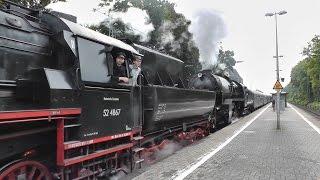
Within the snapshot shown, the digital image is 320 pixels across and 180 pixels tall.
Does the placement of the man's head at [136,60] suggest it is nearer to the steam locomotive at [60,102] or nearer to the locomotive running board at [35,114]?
the steam locomotive at [60,102]

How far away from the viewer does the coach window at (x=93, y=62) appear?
682 centimetres

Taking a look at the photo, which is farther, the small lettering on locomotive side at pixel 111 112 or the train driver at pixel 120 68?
the train driver at pixel 120 68

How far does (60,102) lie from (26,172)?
1.07m

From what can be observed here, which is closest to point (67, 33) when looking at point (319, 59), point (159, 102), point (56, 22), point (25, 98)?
point (56, 22)

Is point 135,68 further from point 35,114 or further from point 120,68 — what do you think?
point 35,114

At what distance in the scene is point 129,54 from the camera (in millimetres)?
8523

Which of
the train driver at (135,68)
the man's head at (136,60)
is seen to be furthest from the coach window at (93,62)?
the man's head at (136,60)

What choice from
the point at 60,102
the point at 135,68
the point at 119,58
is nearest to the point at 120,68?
the point at 119,58

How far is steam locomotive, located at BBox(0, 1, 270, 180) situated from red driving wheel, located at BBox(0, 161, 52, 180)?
1 cm

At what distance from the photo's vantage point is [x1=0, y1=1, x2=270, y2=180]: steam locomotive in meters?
5.73

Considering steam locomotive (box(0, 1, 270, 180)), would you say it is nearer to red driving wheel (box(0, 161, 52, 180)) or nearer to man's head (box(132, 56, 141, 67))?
red driving wheel (box(0, 161, 52, 180))

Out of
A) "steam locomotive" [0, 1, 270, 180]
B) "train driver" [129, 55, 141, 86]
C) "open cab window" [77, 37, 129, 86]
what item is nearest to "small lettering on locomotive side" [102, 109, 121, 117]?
"steam locomotive" [0, 1, 270, 180]

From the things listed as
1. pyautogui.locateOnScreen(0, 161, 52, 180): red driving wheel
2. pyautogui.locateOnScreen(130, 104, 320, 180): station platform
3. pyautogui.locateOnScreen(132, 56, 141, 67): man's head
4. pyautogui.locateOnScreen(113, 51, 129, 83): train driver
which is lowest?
pyautogui.locateOnScreen(130, 104, 320, 180): station platform

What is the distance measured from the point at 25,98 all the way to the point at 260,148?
351 inches
